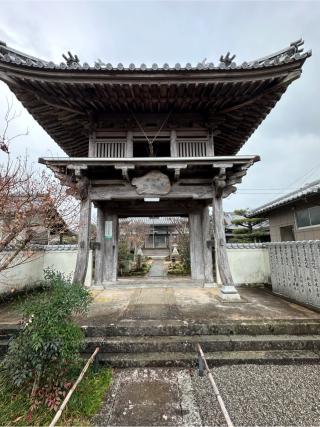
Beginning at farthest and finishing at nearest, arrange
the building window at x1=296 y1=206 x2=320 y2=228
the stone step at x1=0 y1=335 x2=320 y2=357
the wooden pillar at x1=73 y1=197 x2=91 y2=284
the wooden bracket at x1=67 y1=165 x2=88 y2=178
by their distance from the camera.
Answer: the building window at x1=296 y1=206 x2=320 y2=228, the wooden pillar at x1=73 y1=197 x2=91 y2=284, the wooden bracket at x1=67 y1=165 x2=88 y2=178, the stone step at x1=0 y1=335 x2=320 y2=357

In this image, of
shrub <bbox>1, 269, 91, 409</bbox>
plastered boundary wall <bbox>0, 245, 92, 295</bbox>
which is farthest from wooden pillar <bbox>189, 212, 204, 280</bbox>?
shrub <bbox>1, 269, 91, 409</bbox>

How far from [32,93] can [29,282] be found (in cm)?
524

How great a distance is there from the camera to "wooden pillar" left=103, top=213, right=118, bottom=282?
6.58 metres

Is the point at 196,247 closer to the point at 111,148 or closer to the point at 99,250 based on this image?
the point at 99,250

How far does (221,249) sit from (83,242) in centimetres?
319

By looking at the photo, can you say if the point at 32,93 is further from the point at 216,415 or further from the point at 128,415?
the point at 216,415

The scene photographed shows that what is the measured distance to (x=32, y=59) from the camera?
4.50 m

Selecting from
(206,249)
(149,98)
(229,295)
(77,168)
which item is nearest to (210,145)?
(149,98)

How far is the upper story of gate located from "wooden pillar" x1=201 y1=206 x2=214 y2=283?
6.78ft

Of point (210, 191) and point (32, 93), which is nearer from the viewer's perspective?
point (32, 93)

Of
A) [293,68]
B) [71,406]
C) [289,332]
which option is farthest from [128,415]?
[293,68]

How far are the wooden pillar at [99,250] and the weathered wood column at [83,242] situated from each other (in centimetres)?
140

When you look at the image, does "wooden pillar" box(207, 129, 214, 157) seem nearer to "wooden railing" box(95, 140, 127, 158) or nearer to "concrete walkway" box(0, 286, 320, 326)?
"wooden railing" box(95, 140, 127, 158)

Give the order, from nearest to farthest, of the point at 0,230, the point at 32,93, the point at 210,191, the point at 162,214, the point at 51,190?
the point at 0,230 → the point at 32,93 → the point at 51,190 → the point at 210,191 → the point at 162,214
